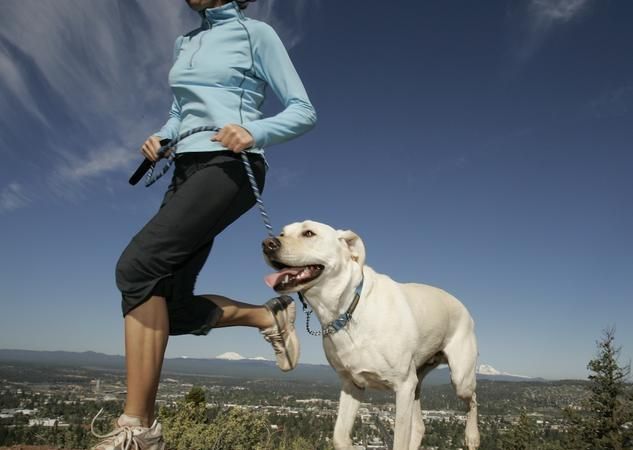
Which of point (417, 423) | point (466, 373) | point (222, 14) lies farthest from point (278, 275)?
point (466, 373)

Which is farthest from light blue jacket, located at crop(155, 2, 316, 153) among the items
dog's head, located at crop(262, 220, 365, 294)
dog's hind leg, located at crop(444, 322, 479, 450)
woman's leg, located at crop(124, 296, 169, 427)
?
dog's hind leg, located at crop(444, 322, 479, 450)

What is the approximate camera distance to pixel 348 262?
145 inches

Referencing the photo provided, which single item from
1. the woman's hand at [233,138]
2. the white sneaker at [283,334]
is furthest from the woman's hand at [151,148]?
the white sneaker at [283,334]

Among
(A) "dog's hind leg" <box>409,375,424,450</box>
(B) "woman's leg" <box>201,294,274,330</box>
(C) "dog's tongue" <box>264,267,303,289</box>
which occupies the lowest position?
(A) "dog's hind leg" <box>409,375,424,450</box>

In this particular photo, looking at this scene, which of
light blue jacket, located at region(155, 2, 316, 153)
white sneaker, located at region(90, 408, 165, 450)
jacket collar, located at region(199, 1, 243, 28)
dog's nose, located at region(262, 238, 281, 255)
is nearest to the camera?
white sneaker, located at region(90, 408, 165, 450)

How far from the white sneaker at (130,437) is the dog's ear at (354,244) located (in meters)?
1.93

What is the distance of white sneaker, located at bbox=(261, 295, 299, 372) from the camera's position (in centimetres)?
358

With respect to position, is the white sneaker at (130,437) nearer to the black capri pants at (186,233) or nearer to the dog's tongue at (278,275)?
the black capri pants at (186,233)

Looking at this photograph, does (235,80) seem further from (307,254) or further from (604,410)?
(604,410)

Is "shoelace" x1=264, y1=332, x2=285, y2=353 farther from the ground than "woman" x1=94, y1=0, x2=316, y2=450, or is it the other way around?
"woman" x1=94, y1=0, x2=316, y2=450

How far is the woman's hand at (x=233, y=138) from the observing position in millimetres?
2557

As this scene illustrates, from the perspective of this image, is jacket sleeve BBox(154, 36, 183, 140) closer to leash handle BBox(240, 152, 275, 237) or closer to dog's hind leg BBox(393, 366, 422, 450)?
leash handle BBox(240, 152, 275, 237)

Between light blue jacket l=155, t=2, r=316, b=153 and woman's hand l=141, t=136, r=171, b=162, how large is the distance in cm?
18

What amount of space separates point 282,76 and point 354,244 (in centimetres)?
145
